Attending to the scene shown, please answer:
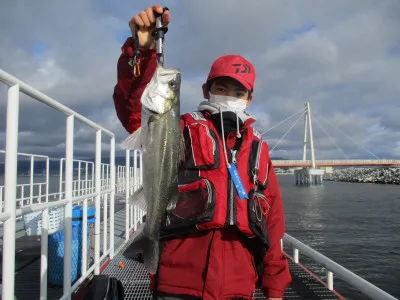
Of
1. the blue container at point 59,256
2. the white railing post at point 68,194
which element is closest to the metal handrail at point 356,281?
the white railing post at point 68,194

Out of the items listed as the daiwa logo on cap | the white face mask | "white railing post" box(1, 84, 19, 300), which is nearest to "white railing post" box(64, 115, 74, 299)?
"white railing post" box(1, 84, 19, 300)

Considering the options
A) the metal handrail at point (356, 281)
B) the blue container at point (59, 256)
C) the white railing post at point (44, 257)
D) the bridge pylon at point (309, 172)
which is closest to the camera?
the white railing post at point (44, 257)

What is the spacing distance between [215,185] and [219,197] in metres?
0.08

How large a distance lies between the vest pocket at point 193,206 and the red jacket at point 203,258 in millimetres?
142

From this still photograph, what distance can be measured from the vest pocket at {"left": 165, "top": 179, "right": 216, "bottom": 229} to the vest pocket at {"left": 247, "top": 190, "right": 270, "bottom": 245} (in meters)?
0.27

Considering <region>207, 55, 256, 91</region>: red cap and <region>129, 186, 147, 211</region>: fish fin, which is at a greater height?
<region>207, 55, 256, 91</region>: red cap

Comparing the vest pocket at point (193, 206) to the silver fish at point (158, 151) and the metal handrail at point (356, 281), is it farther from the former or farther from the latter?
the metal handrail at point (356, 281)

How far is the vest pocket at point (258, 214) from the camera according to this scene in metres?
2.07

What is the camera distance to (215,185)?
2.11 m

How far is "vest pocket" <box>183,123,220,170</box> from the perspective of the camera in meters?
2.16

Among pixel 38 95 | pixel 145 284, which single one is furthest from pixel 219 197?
pixel 145 284

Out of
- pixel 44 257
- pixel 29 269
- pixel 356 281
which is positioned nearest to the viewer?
pixel 44 257

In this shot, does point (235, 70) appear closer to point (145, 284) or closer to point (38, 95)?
point (38, 95)

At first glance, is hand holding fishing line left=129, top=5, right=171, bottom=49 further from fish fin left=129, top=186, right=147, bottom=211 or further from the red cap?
fish fin left=129, top=186, right=147, bottom=211
